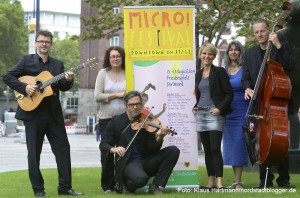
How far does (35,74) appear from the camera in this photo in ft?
31.9

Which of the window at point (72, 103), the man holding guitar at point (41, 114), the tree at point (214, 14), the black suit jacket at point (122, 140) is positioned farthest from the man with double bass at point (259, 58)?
the window at point (72, 103)

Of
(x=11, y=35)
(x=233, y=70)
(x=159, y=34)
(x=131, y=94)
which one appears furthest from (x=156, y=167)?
(x=11, y=35)

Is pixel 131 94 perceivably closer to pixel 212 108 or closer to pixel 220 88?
pixel 212 108

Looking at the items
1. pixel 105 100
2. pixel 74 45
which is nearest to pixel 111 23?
pixel 105 100

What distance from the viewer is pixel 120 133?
31.4ft

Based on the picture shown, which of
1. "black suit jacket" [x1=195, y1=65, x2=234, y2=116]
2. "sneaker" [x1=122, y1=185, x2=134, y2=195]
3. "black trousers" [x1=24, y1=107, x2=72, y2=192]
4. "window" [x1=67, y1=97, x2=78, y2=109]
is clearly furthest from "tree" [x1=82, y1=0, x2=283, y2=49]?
"window" [x1=67, y1=97, x2=78, y2=109]

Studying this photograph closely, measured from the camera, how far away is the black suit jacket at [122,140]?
373 inches

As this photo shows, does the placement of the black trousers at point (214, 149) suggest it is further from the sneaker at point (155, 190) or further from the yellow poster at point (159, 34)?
the yellow poster at point (159, 34)

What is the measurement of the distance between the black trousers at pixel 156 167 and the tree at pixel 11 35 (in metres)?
58.0

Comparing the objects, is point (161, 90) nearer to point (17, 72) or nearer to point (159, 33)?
point (159, 33)

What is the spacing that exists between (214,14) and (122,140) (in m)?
13.7

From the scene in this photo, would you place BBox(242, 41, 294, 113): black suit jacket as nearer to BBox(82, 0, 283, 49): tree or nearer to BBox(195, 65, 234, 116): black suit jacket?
BBox(195, 65, 234, 116): black suit jacket

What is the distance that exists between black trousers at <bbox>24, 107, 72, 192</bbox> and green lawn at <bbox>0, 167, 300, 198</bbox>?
237 millimetres

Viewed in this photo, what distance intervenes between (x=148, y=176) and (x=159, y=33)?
198cm
